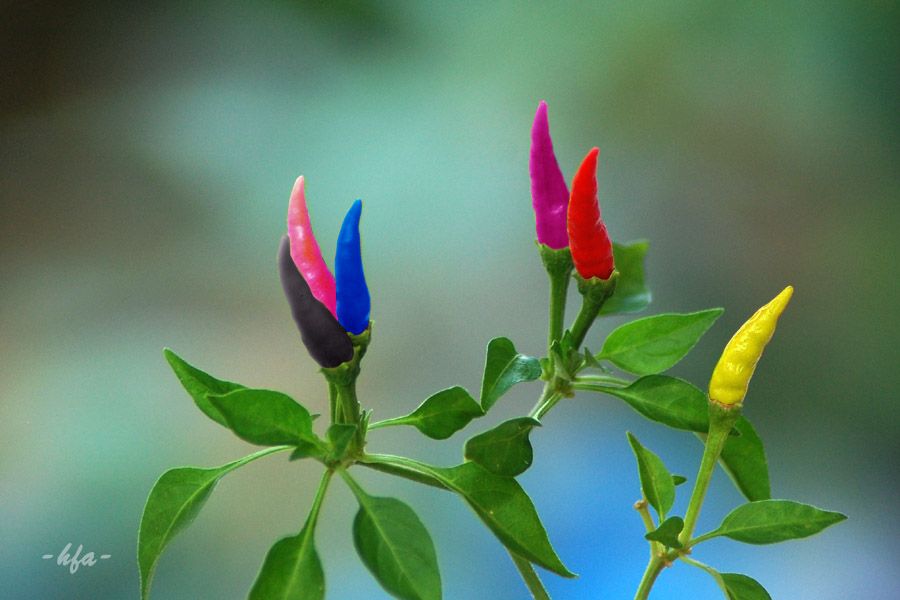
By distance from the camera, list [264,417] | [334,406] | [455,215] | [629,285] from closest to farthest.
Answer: [264,417] < [334,406] < [629,285] < [455,215]

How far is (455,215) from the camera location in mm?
2174

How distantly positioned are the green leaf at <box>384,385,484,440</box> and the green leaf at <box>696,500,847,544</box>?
0.19 metres

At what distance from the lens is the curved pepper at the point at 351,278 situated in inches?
21.8

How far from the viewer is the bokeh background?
6.48ft

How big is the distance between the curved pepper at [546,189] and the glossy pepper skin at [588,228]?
0.02 meters

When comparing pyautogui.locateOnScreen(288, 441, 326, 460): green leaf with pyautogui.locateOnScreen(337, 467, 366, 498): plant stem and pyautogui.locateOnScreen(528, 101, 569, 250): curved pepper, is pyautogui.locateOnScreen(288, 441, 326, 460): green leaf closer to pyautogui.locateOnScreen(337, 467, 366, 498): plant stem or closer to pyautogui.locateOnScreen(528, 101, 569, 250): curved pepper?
pyautogui.locateOnScreen(337, 467, 366, 498): plant stem

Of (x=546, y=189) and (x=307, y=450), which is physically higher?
(x=546, y=189)

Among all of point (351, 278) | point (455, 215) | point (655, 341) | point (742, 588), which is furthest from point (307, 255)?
point (455, 215)

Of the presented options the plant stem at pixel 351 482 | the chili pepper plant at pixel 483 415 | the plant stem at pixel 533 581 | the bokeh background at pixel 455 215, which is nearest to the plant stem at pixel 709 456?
the chili pepper plant at pixel 483 415

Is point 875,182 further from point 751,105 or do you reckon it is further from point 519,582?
point 519,582

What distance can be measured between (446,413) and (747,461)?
27 cm

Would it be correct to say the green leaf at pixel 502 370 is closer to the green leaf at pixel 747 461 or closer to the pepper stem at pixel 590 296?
the pepper stem at pixel 590 296

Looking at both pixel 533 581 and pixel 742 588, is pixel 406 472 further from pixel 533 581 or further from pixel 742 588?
pixel 742 588

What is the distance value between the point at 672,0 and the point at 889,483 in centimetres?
133
